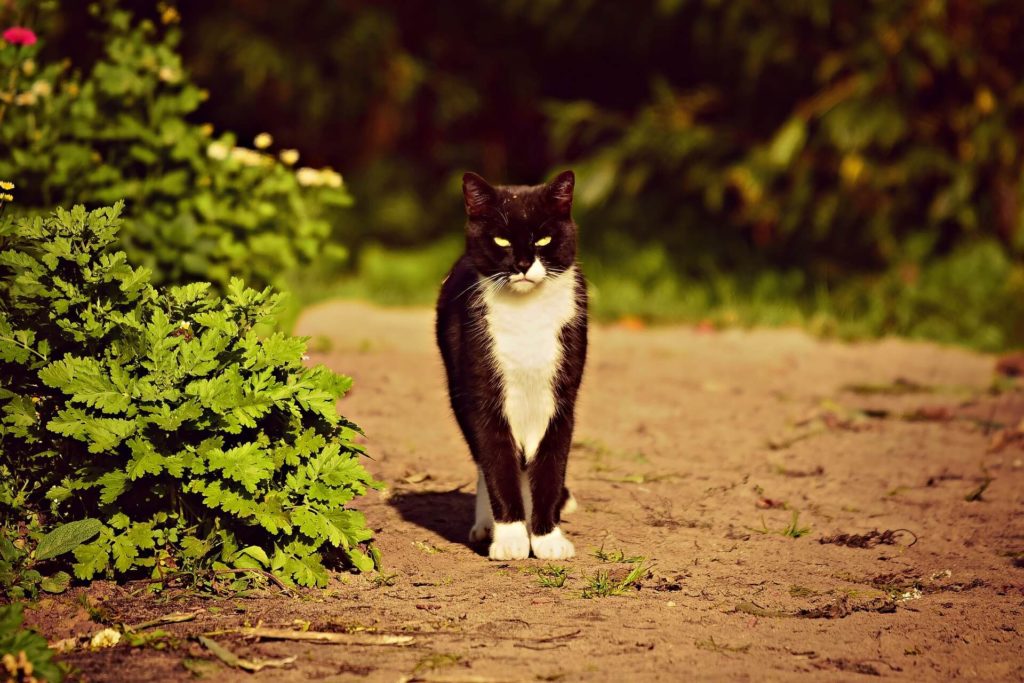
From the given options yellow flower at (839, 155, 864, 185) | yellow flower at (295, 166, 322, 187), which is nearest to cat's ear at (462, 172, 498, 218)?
yellow flower at (295, 166, 322, 187)

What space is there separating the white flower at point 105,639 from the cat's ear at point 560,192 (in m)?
1.85

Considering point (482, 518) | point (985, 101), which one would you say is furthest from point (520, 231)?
point (985, 101)

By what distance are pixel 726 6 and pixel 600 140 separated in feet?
7.85

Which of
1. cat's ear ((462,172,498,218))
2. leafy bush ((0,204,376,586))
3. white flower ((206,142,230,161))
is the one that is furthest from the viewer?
white flower ((206,142,230,161))

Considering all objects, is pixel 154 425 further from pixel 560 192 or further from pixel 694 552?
pixel 694 552

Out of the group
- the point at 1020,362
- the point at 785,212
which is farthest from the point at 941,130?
the point at 1020,362

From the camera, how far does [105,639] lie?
3.07 m

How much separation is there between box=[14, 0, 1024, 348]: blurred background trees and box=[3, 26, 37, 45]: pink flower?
385cm

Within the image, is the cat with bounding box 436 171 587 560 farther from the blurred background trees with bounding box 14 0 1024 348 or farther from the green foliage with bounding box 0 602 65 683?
the blurred background trees with bounding box 14 0 1024 348

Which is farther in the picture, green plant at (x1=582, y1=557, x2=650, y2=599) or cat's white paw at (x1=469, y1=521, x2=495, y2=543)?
cat's white paw at (x1=469, y1=521, x2=495, y2=543)

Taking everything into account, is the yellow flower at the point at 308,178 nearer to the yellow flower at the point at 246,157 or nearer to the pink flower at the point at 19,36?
the yellow flower at the point at 246,157

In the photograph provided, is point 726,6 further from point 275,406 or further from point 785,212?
point 275,406

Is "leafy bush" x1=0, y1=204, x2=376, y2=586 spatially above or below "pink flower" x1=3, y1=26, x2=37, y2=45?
below

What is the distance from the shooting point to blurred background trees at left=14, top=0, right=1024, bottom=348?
27.0ft
